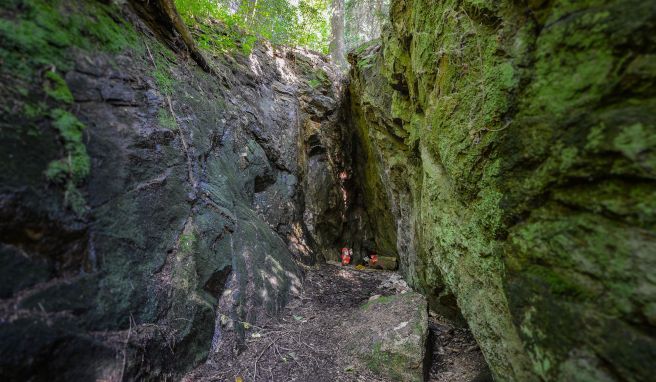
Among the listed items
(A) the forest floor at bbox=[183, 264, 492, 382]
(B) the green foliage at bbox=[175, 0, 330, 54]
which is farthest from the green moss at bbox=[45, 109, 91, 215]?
(B) the green foliage at bbox=[175, 0, 330, 54]

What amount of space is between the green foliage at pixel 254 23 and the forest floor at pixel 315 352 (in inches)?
199

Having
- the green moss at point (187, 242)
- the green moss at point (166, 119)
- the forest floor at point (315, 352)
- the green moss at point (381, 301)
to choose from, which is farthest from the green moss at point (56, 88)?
the green moss at point (381, 301)

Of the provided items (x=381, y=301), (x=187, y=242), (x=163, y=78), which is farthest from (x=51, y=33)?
(x=381, y=301)

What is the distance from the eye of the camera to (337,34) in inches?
466

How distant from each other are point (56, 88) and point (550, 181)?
146 inches

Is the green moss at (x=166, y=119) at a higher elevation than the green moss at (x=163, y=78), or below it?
below

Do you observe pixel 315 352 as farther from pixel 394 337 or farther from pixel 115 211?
pixel 115 211

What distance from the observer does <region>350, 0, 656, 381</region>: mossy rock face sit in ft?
4.77

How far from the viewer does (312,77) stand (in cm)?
902

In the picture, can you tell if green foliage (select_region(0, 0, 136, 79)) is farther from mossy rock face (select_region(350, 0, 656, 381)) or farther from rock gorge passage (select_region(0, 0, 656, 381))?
mossy rock face (select_region(350, 0, 656, 381))

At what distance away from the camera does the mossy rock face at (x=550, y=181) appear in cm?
145

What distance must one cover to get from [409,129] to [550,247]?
12.2 feet

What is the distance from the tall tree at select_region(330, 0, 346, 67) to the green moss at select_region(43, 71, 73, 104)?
405 inches

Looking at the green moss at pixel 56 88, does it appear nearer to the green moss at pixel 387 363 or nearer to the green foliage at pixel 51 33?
the green foliage at pixel 51 33
